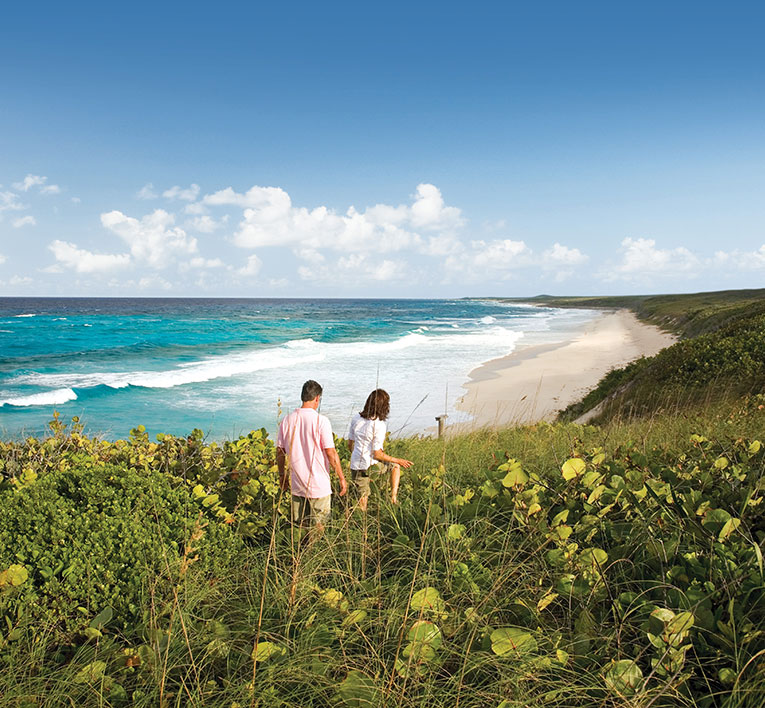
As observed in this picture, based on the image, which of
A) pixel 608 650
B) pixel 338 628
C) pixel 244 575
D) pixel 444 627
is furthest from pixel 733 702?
pixel 244 575

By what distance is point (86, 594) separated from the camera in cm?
309

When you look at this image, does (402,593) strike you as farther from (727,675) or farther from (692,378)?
(692,378)

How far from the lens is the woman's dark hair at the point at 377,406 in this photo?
5.17 m

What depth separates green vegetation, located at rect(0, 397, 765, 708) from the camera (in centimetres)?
224

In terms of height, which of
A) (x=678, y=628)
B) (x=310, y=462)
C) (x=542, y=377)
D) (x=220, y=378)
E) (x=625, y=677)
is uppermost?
(x=310, y=462)

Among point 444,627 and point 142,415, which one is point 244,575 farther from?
point 142,415

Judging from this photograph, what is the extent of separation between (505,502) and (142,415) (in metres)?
17.7

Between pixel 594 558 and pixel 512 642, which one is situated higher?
pixel 594 558

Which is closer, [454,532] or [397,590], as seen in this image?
[397,590]

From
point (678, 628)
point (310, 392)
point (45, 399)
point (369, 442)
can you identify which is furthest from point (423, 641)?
point (45, 399)

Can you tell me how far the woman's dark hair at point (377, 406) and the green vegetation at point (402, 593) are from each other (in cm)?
96

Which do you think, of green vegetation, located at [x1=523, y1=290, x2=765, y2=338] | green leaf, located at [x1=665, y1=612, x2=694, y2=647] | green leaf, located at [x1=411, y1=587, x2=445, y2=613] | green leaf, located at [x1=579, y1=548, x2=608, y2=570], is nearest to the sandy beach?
green vegetation, located at [x1=523, y1=290, x2=765, y2=338]

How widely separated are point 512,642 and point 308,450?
8.55 ft

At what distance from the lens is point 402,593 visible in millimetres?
2881
